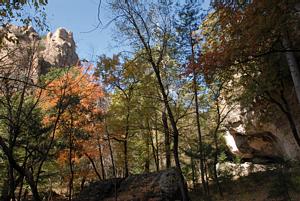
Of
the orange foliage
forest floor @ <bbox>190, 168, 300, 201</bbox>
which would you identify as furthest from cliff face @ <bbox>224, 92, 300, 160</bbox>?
the orange foliage

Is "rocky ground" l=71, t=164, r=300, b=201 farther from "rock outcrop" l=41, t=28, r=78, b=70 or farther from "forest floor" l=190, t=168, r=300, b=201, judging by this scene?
"rock outcrop" l=41, t=28, r=78, b=70

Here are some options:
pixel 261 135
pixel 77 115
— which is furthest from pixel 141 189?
pixel 261 135

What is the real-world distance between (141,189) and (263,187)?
686cm

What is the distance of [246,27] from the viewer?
5.64 m

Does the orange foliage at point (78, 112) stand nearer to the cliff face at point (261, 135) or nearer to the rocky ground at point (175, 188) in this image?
the rocky ground at point (175, 188)

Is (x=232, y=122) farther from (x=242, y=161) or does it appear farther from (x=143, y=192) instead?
(x=143, y=192)

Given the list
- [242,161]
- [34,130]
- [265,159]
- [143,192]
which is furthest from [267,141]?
[34,130]

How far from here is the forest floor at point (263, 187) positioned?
10.0m

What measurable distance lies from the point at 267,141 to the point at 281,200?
958cm

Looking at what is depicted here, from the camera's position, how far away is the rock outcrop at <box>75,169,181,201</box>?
40.0 feet

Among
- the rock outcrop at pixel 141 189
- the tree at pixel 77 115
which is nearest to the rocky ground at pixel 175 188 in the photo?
the rock outcrop at pixel 141 189

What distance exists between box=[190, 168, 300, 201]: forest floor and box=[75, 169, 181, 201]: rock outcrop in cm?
247

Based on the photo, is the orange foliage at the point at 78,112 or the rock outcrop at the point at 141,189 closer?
the rock outcrop at the point at 141,189

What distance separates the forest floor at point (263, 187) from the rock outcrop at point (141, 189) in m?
2.47
